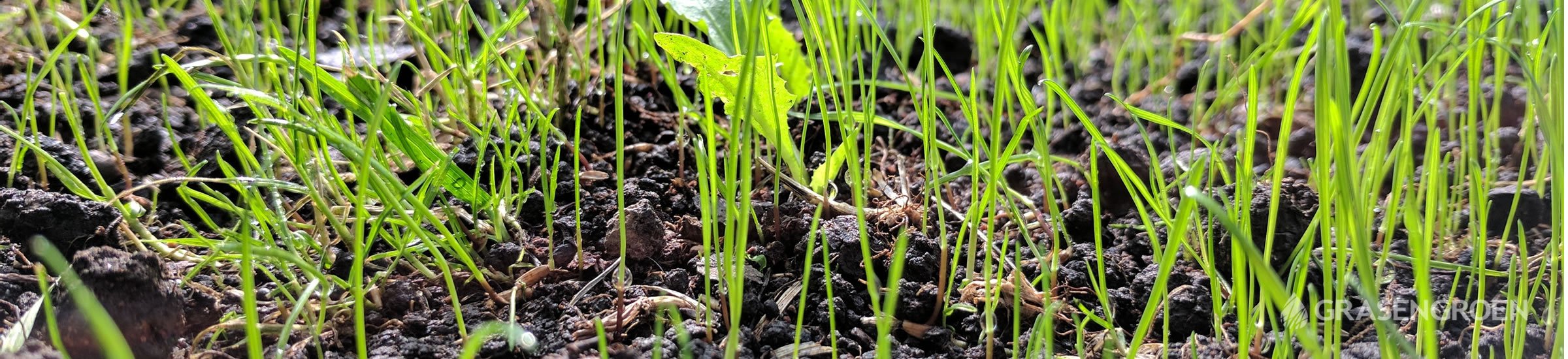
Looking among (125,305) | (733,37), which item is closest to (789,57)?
(733,37)

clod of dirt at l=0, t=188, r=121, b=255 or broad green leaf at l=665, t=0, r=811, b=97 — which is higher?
broad green leaf at l=665, t=0, r=811, b=97

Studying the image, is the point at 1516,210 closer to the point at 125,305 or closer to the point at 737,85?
the point at 737,85

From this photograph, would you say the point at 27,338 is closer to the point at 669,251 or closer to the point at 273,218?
the point at 273,218

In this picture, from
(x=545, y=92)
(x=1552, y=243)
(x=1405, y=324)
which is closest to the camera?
(x=1552, y=243)

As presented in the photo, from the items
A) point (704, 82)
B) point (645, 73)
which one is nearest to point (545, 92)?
point (645, 73)

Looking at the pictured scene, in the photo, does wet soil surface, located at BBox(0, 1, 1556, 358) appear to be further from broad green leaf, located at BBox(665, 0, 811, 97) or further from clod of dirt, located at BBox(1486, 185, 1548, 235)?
broad green leaf, located at BBox(665, 0, 811, 97)

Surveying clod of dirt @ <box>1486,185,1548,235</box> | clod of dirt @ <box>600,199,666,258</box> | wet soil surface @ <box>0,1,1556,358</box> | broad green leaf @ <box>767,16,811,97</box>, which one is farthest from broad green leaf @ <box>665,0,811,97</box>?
clod of dirt @ <box>1486,185,1548,235</box>

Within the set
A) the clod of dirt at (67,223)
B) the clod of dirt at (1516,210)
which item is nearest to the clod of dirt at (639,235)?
the clod of dirt at (67,223)
